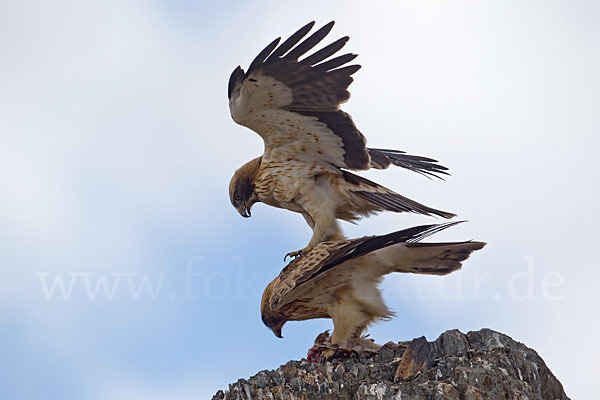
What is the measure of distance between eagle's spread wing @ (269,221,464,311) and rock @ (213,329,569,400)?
65 centimetres

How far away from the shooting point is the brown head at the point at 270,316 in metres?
7.21

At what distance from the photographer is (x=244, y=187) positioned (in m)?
7.62

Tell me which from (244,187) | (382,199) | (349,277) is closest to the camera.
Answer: (349,277)

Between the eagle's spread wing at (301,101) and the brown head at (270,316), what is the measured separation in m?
1.33

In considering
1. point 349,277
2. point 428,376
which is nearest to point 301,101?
point 349,277

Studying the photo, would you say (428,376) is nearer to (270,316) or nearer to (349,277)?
(349,277)

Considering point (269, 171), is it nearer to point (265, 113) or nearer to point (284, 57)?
point (265, 113)

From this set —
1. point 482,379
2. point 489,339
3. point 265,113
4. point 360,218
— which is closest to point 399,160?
point 360,218

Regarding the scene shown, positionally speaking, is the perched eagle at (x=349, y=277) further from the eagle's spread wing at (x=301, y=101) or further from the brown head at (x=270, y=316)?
the eagle's spread wing at (x=301, y=101)

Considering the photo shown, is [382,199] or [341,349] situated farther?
[382,199]

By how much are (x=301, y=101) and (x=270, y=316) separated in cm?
202

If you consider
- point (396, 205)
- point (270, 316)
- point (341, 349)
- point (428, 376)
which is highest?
point (396, 205)

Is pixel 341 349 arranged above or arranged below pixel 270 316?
below

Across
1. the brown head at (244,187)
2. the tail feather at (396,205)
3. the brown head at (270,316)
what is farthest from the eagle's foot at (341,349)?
the brown head at (244,187)
